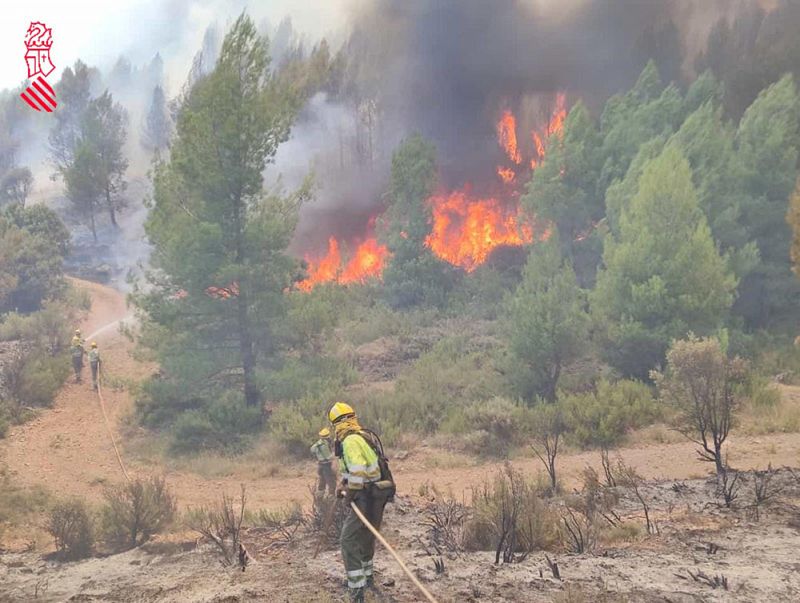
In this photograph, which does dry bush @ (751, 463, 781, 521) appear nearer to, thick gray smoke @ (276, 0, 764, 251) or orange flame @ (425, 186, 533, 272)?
orange flame @ (425, 186, 533, 272)

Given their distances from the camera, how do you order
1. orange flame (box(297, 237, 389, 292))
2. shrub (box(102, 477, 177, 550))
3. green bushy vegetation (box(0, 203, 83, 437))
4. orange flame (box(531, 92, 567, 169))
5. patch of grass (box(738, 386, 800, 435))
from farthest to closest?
orange flame (box(531, 92, 567, 169))
orange flame (box(297, 237, 389, 292))
green bushy vegetation (box(0, 203, 83, 437))
patch of grass (box(738, 386, 800, 435))
shrub (box(102, 477, 177, 550))

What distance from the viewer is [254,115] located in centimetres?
1557

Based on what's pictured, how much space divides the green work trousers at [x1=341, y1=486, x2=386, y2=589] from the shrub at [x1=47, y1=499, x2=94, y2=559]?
4663 millimetres

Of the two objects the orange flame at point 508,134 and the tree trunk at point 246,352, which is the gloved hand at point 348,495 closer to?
the tree trunk at point 246,352

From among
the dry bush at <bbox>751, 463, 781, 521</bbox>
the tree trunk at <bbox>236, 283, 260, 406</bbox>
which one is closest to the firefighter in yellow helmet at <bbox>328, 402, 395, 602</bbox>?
the dry bush at <bbox>751, 463, 781, 521</bbox>

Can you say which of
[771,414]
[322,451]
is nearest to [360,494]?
[322,451]

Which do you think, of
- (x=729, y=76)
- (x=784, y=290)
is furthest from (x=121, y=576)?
(x=729, y=76)

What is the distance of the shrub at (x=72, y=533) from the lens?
7859 mm

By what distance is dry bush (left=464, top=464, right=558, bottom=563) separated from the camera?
6.49 metres

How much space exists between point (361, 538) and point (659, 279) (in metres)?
13.3

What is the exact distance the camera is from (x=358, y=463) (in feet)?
18.2

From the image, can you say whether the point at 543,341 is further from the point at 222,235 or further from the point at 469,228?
the point at 469,228

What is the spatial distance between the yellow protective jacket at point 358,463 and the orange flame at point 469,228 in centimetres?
3129

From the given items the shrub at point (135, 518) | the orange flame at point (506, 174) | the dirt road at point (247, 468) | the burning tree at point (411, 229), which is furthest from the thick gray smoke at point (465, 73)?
the shrub at point (135, 518)
